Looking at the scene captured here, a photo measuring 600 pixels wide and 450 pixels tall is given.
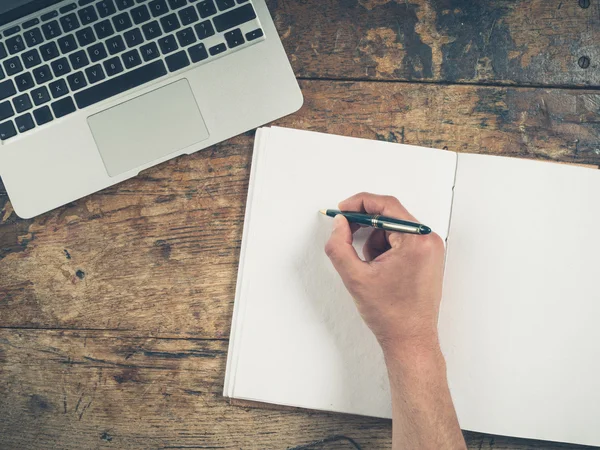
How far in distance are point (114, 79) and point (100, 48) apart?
0.15ft

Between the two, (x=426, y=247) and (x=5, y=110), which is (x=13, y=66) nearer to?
(x=5, y=110)

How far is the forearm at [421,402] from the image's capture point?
2.00 feet

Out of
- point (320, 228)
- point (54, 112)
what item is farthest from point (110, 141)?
point (320, 228)

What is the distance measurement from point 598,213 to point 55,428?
844mm

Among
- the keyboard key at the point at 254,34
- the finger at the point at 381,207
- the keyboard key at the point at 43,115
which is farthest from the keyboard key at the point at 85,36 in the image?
the finger at the point at 381,207

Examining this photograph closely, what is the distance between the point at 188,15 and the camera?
680 mm

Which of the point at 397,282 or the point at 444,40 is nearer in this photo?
the point at 397,282

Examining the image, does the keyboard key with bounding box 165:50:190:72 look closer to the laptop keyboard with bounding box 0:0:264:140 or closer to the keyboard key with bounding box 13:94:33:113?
the laptop keyboard with bounding box 0:0:264:140

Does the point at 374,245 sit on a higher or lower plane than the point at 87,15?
lower

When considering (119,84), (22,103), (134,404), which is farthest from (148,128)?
(134,404)

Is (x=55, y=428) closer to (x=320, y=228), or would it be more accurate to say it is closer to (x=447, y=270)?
(x=320, y=228)

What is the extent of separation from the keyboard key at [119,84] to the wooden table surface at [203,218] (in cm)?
12

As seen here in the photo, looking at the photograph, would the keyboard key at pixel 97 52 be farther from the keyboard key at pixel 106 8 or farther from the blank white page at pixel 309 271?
the blank white page at pixel 309 271

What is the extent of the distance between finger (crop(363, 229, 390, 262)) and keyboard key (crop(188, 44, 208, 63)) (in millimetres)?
341
